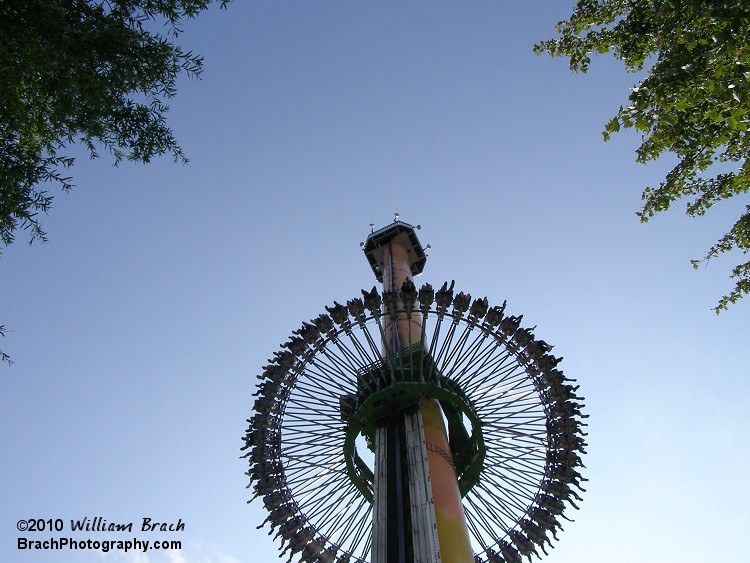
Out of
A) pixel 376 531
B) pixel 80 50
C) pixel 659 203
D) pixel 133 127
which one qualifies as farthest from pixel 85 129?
pixel 376 531

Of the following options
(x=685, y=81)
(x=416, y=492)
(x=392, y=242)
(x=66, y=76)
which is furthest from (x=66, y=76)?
(x=392, y=242)

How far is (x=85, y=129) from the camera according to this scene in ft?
38.8

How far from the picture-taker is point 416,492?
2005 centimetres

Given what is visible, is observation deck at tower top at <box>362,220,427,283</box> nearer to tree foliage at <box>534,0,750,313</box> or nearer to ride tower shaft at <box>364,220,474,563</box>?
ride tower shaft at <box>364,220,474,563</box>

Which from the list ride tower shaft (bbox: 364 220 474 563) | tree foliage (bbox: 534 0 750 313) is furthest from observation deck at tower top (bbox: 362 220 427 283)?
tree foliage (bbox: 534 0 750 313)

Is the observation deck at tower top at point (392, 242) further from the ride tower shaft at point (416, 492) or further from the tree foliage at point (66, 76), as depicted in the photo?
the tree foliage at point (66, 76)

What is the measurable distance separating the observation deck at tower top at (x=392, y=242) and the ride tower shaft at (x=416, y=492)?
1662 centimetres

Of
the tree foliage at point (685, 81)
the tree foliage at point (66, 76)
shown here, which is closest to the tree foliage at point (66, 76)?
the tree foliage at point (66, 76)

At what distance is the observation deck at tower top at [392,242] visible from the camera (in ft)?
142

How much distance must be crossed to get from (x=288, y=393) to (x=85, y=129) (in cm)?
1564

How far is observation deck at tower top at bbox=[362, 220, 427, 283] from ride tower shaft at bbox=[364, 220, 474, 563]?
16624mm

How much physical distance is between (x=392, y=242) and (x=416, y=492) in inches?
976

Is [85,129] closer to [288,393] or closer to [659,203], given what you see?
[659,203]

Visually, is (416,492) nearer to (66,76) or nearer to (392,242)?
(66,76)
